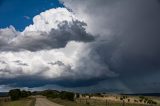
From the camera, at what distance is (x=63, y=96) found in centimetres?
14125

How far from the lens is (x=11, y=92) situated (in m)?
157

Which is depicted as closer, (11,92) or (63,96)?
(63,96)

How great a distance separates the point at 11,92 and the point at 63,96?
2815 cm
